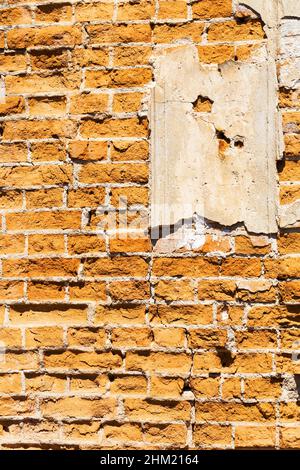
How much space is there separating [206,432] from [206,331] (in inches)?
14.2

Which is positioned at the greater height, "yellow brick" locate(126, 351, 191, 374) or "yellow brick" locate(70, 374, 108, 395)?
"yellow brick" locate(126, 351, 191, 374)

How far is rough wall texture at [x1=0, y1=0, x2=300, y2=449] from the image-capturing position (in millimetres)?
2092

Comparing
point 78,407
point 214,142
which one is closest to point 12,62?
point 214,142

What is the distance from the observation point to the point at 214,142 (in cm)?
212

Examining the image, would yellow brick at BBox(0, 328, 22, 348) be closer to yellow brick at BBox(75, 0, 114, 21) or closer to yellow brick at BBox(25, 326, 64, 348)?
yellow brick at BBox(25, 326, 64, 348)

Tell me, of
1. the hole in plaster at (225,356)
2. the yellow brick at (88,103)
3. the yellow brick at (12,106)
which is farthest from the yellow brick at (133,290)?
the yellow brick at (12,106)

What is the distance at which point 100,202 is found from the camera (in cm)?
217

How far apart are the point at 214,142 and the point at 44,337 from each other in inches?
37.4

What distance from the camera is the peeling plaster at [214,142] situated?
6.88 feet

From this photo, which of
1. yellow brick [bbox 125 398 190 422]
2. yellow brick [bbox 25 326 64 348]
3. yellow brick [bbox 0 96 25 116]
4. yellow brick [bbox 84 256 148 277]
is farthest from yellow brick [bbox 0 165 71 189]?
yellow brick [bbox 125 398 190 422]

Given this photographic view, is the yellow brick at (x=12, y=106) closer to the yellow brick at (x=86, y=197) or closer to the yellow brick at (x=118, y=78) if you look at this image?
the yellow brick at (x=118, y=78)

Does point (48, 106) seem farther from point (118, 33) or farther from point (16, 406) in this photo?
point (16, 406)

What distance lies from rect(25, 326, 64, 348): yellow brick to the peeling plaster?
1.81ft
